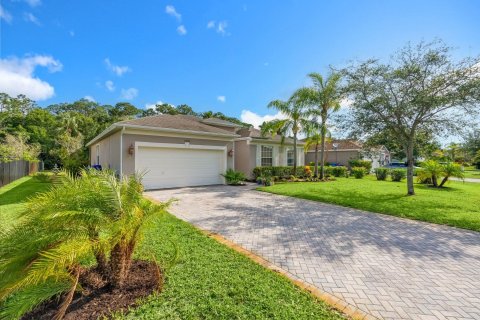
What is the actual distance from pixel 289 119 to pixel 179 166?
8.93 meters

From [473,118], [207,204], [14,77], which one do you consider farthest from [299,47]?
[14,77]

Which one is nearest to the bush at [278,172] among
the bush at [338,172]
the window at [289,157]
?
the window at [289,157]

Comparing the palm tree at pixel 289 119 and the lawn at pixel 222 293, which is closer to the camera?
the lawn at pixel 222 293

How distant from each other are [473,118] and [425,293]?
10.9 metres

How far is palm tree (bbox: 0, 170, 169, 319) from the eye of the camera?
2.36 metres

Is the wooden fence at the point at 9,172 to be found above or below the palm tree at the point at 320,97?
below

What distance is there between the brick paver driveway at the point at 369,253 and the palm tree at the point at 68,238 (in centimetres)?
268

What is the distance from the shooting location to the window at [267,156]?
19062mm

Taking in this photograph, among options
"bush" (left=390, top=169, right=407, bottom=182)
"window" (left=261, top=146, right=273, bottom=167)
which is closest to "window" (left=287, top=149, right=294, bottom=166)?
"window" (left=261, top=146, right=273, bottom=167)

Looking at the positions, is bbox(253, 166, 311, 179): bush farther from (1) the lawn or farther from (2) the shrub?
(1) the lawn

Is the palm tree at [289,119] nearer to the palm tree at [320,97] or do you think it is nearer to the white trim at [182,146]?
the palm tree at [320,97]

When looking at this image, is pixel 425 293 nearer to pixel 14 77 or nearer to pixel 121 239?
pixel 121 239

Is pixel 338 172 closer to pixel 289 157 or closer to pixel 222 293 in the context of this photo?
pixel 289 157

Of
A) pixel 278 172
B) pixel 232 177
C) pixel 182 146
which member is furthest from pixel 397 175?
pixel 182 146
